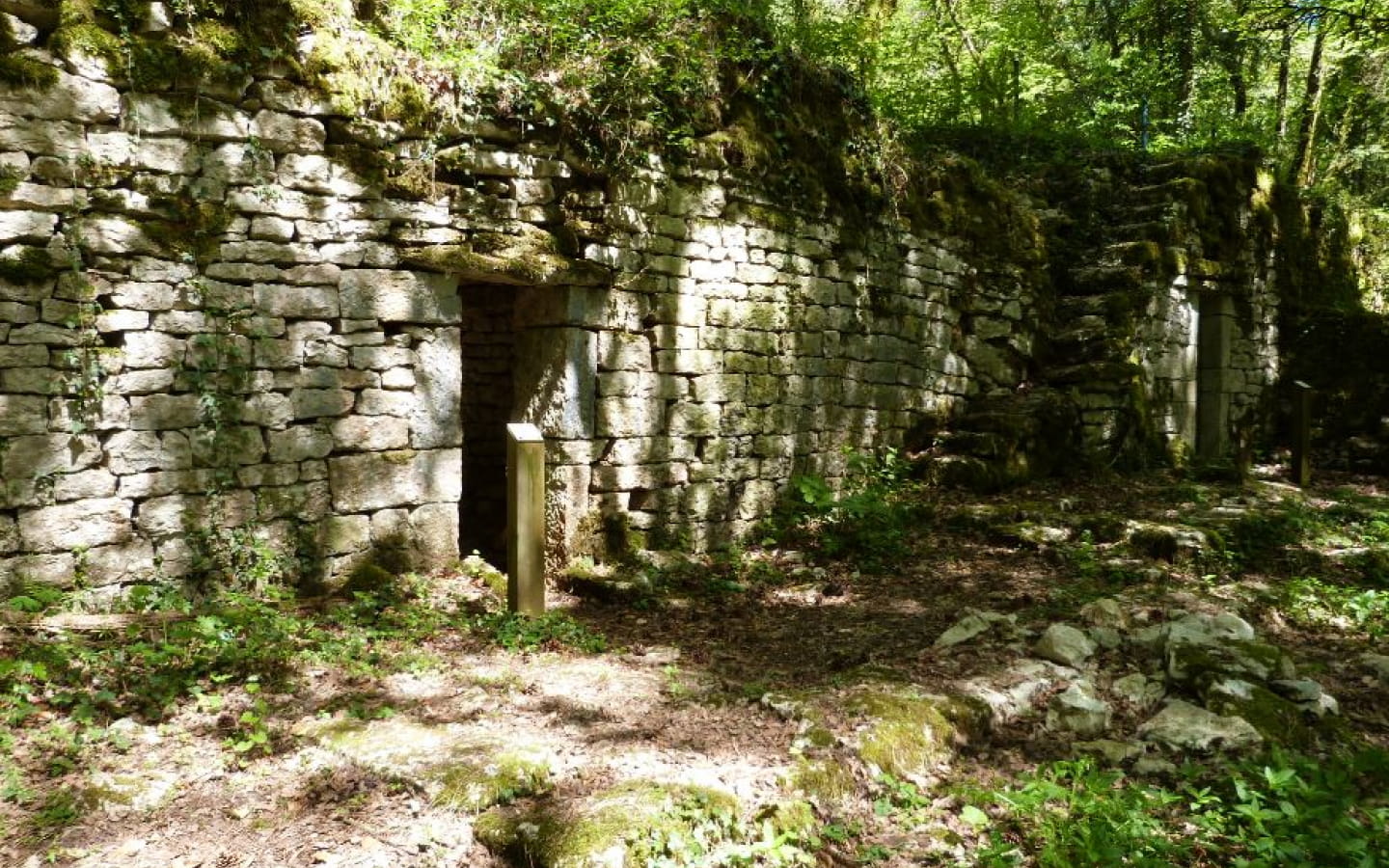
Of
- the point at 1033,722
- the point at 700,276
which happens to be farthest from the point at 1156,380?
the point at 1033,722

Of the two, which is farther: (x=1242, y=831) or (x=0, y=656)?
(x=0, y=656)

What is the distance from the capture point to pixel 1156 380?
10.4 meters

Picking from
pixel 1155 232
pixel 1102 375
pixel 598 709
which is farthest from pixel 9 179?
pixel 1155 232

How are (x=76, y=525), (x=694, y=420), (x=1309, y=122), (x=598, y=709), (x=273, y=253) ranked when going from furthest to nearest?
(x=1309, y=122), (x=694, y=420), (x=273, y=253), (x=76, y=525), (x=598, y=709)

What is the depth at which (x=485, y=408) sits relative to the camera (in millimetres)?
7379

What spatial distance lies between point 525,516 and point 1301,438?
9644 millimetres

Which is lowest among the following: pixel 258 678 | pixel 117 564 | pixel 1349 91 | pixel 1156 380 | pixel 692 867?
pixel 692 867

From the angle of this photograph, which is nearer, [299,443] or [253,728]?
[253,728]

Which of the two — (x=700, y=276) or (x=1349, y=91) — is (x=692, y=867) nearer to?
(x=700, y=276)

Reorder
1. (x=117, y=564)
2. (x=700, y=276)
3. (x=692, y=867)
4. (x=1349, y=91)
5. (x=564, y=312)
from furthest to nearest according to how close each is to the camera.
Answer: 1. (x=1349, y=91)
2. (x=700, y=276)
3. (x=564, y=312)
4. (x=117, y=564)
5. (x=692, y=867)

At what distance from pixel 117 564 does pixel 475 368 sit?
3.41 metres

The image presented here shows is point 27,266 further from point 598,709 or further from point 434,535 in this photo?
point 598,709

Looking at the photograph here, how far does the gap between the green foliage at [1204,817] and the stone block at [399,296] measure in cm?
407

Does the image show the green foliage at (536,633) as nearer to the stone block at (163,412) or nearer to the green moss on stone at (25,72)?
the stone block at (163,412)
